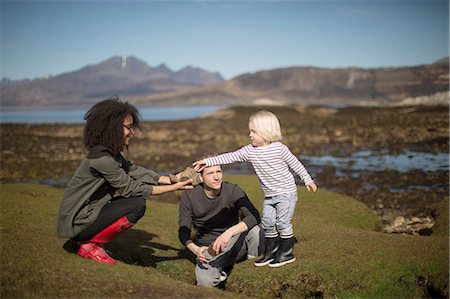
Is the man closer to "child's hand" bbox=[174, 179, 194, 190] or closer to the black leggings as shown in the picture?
"child's hand" bbox=[174, 179, 194, 190]

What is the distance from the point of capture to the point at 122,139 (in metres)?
7.40

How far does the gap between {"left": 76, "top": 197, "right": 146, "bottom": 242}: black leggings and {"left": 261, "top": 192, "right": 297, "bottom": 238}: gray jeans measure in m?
2.32

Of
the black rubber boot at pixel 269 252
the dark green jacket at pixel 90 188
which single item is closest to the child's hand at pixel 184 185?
the dark green jacket at pixel 90 188

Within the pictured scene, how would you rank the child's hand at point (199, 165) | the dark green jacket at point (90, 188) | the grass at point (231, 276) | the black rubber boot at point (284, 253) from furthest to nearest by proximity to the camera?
the black rubber boot at point (284, 253) → the child's hand at point (199, 165) → the dark green jacket at point (90, 188) → the grass at point (231, 276)

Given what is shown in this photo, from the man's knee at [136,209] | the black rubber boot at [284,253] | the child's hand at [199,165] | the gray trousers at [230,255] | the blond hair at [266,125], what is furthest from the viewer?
the black rubber boot at [284,253]

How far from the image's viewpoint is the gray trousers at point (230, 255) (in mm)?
7539

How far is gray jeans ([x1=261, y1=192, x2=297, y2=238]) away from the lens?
781cm

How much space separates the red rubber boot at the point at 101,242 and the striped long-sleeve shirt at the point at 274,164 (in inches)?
70.7

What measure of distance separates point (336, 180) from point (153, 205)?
579 inches

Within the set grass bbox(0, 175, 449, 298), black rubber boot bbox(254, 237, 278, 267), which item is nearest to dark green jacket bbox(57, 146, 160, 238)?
grass bbox(0, 175, 449, 298)

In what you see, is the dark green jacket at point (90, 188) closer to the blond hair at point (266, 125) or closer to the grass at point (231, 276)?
the grass at point (231, 276)

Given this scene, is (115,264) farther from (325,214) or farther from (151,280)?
(325,214)

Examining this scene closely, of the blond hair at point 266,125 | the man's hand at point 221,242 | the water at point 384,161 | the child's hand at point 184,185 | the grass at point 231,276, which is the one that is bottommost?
the water at point 384,161

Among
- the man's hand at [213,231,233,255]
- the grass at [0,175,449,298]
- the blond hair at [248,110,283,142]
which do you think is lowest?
the grass at [0,175,449,298]
